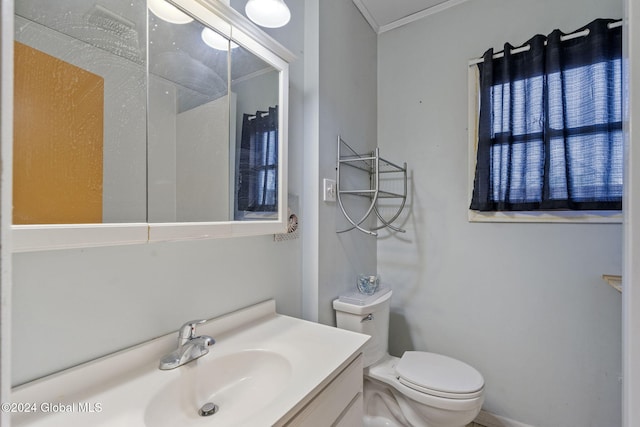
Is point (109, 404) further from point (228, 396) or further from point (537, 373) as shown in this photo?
point (537, 373)

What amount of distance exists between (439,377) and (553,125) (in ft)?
4.51

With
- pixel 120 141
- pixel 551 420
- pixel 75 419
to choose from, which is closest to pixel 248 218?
pixel 120 141

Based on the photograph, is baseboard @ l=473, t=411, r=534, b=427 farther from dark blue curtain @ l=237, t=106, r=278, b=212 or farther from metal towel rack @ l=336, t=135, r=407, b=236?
dark blue curtain @ l=237, t=106, r=278, b=212

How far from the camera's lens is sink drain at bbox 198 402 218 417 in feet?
2.44

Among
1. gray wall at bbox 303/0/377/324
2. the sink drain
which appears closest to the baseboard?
gray wall at bbox 303/0/377/324

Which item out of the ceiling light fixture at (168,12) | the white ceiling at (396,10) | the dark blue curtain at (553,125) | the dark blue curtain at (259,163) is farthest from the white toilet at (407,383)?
the white ceiling at (396,10)

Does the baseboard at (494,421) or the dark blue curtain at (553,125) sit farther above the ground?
the dark blue curtain at (553,125)

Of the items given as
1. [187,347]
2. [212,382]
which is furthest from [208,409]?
[187,347]

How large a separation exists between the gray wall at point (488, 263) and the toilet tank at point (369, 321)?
0.41 meters

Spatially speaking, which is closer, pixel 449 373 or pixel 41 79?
pixel 41 79

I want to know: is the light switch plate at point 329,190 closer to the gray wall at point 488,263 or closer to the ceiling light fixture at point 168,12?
the gray wall at point 488,263

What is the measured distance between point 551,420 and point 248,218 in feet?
6.11

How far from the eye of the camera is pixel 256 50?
1001 millimetres

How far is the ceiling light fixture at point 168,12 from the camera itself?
740mm
